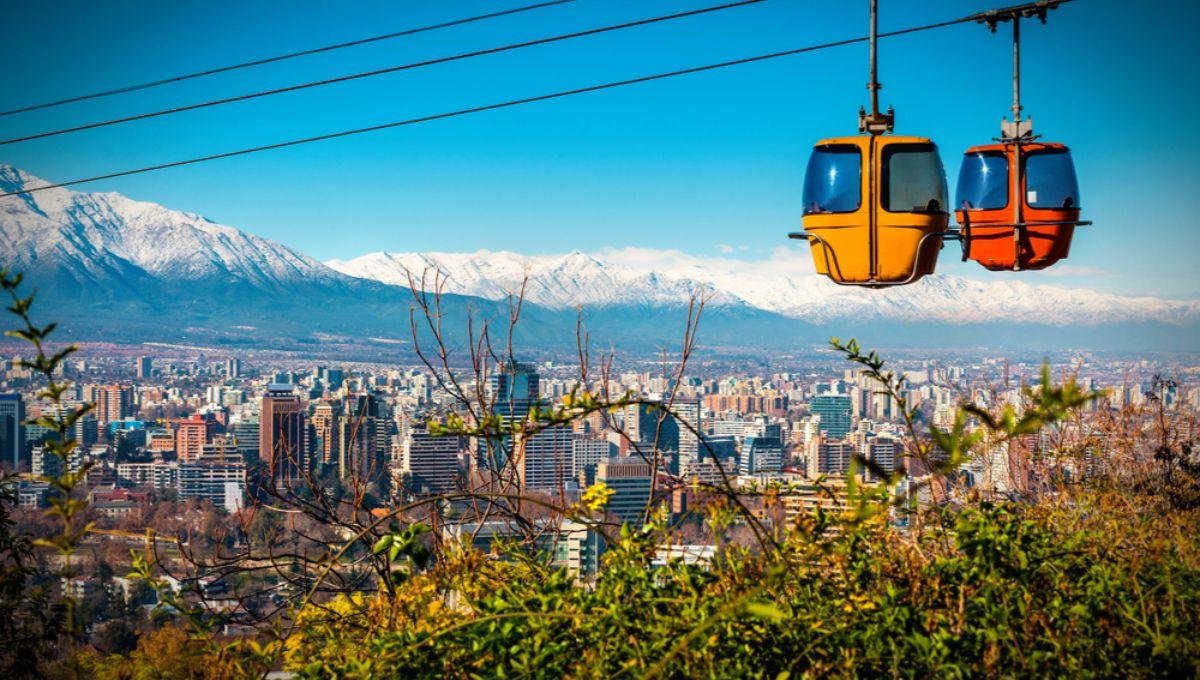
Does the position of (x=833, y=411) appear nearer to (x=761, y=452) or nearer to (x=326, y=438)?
(x=761, y=452)

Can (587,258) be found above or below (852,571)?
above

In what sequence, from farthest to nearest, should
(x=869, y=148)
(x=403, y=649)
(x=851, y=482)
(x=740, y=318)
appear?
1. (x=740, y=318)
2. (x=869, y=148)
3. (x=403, y=649)
4. (x=851, y=482)

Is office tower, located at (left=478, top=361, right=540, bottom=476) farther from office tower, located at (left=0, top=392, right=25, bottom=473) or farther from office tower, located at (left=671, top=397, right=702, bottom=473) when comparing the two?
office tower, located at (left=0, top=392, right=25, bottom=473)

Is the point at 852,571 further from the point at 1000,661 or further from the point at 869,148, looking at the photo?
the point at 869,148

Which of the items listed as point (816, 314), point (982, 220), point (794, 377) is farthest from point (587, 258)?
point (982, 220)

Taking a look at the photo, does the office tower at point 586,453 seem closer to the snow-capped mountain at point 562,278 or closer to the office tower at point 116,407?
the office tower at point 116,407

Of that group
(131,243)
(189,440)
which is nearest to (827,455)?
(189,440)
